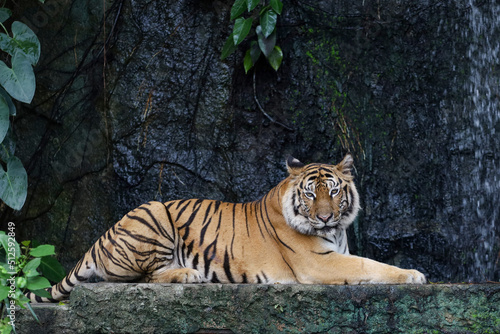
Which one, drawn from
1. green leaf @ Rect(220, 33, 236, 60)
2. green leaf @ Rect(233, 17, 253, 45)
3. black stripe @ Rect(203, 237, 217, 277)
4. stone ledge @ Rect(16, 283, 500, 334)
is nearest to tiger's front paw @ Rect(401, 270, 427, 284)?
stone ledge @ Rect(16, 283, 500, 334)

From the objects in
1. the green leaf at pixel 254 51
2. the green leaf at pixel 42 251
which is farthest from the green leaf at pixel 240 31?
the green leaf at pixel 42 251

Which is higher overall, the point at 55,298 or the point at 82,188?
the point at 82,188

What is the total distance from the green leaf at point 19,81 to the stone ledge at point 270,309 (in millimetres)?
1407

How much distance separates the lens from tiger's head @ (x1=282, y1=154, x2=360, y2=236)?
3.92 m

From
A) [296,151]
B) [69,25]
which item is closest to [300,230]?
[296,151]

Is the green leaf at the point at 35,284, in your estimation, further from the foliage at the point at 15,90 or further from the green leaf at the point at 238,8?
the green leaf at the point at 238,8

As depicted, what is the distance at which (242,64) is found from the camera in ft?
18.4

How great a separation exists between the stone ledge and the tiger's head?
0.62m

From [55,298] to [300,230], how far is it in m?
1.83

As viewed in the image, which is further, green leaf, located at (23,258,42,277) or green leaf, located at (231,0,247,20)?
green leaf, located at (231,0,247,20)

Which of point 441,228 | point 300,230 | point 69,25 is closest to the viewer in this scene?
point 300,230

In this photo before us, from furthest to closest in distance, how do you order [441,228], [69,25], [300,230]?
[69,25] → [441,228] → [300,230]

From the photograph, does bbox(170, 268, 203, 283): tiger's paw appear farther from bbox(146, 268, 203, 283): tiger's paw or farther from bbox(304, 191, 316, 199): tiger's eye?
bbox(304, 191, 316, 199): tiger's eye

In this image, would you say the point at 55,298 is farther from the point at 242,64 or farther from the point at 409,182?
the point at 409,182
